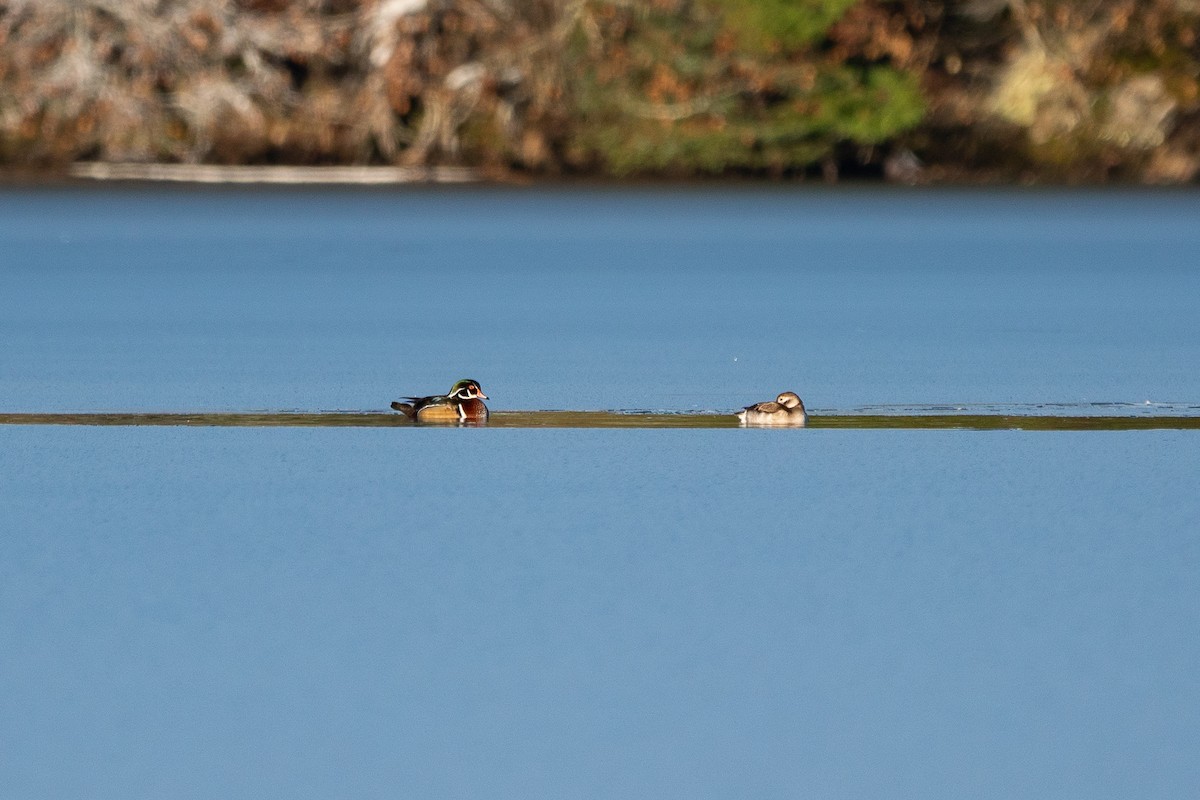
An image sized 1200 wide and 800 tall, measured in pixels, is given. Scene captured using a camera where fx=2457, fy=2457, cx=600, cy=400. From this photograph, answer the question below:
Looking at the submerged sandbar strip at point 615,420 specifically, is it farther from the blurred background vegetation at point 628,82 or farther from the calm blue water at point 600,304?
the blurred background vegetation at point 628,82

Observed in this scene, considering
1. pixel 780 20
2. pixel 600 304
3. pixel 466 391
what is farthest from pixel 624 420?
pixel 780 20

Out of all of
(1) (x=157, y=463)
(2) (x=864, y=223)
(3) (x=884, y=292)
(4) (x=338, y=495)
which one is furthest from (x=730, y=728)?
(2) (x=864, y=223)

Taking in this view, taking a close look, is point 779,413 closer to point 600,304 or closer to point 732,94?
point 600,304

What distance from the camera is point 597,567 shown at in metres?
6.49

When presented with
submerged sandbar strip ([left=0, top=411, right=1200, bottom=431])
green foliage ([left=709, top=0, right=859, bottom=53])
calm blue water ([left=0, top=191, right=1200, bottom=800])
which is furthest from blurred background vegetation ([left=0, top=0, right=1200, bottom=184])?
submerged sandbar strip ([left=0, top=411, right=1200, bottom=431])

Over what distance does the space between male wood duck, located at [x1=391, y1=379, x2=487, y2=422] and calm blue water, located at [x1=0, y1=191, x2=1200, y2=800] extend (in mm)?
227

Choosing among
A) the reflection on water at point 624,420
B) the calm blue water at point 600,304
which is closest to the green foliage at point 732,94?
the calm blue water at point 600,304

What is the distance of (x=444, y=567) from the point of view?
649 centimetres

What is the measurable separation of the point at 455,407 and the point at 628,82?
2115cm

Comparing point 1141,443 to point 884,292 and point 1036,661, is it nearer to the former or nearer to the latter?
point 1036,661

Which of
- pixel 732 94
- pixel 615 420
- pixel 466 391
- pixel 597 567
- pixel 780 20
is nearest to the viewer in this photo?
pixel 597 567

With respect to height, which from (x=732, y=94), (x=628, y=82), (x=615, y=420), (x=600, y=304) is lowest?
(x=615, y=420)

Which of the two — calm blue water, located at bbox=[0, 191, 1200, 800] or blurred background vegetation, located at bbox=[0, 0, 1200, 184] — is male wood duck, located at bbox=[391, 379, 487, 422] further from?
blurred background vegetation, located at bbox=[0, 0, 1200, 184]

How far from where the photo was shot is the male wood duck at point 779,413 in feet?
29.1
